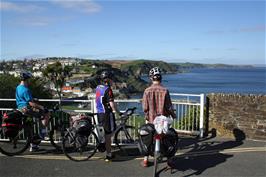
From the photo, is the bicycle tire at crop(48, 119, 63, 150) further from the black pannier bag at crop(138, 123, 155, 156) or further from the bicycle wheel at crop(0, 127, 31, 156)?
the black pannier bag at crop(138, 123, 155, 156)

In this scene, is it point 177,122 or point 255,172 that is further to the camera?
point 177,122

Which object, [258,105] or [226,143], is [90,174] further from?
[258,105]

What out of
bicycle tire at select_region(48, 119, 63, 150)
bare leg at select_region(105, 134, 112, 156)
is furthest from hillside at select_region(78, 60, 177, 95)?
bare leg at select_region(105, 134, 112, 156)

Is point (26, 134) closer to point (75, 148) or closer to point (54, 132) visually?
point (54, 132)

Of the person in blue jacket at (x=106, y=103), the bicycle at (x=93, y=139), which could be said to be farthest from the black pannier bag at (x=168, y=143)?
the bicycle at (x=93, y=139)

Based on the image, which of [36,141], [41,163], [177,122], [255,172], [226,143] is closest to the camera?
[255,172]

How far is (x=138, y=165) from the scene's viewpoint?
21.4 feet

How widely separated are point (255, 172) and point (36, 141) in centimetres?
464

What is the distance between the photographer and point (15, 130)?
6.93 m

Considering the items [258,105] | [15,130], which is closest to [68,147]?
[15,130]

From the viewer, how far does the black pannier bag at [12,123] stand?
6.77m

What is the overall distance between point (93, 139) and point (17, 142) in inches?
67.1

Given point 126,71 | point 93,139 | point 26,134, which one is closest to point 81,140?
point 93,139

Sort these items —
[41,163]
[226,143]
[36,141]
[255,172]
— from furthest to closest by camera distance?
[226,143] < [36,141] < [41,163] < [255,172]
